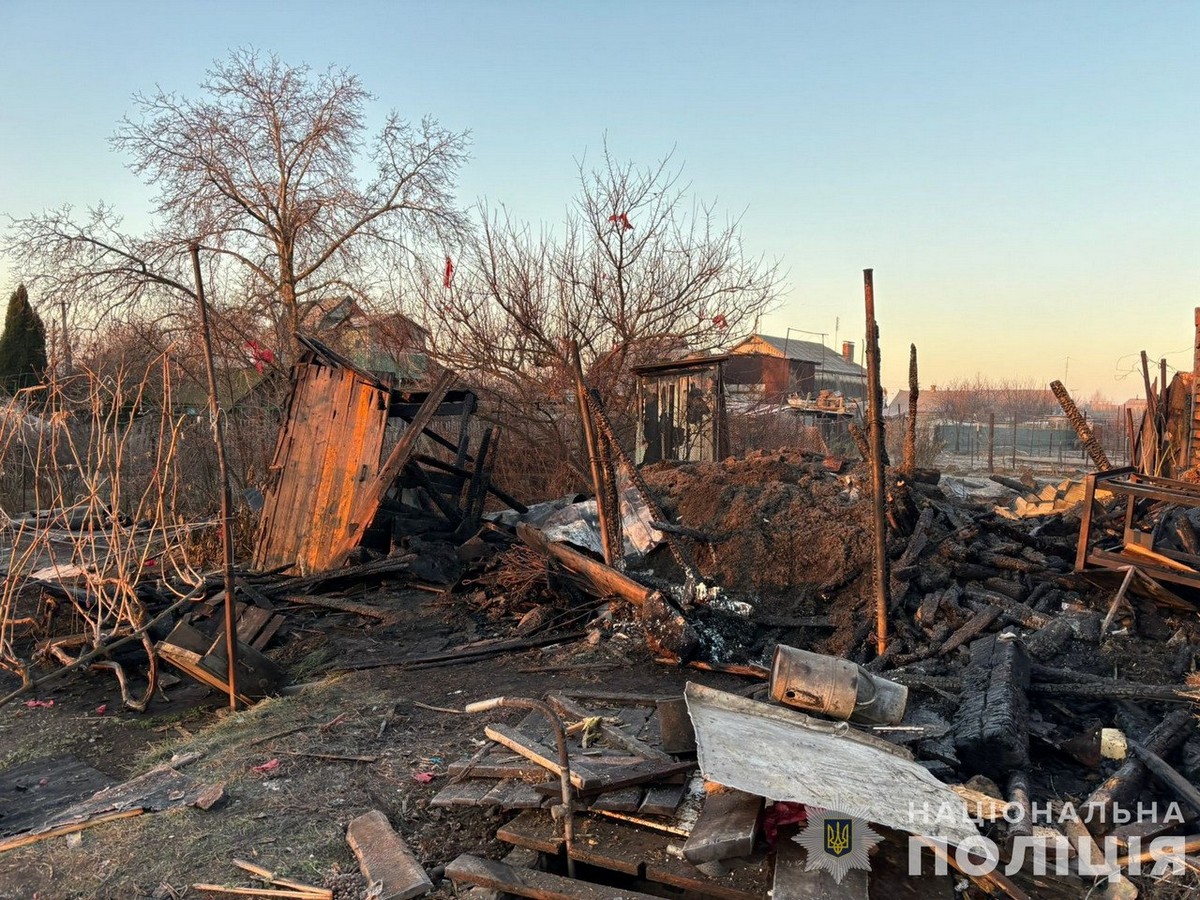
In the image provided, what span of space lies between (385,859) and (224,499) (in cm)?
291

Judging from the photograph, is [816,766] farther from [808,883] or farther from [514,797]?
[514,797]

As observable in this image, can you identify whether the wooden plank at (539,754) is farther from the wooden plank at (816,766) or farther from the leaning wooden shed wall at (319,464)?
the leaning wooden shed wall at (319,464)

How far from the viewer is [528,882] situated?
315 centimetres

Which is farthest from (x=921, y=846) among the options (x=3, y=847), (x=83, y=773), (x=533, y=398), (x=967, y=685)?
(x=533, y=398)

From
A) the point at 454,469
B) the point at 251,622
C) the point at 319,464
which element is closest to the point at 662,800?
the point at 251,622

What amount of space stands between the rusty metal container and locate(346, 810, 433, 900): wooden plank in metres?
2.06

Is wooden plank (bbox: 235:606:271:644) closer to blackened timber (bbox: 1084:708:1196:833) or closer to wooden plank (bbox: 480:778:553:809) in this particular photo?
A: wooden plank (bbox: 480:778:553:809)

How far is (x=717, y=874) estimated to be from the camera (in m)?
3.03

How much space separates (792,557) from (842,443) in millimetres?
11642

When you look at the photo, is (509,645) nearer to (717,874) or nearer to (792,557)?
(792,557)

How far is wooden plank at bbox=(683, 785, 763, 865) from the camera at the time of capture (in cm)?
307

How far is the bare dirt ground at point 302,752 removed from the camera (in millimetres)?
3412

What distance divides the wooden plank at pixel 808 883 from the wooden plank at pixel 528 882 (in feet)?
1.77

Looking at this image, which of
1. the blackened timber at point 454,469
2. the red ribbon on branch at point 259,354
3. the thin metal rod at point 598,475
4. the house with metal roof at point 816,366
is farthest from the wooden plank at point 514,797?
the house with metal roof at point 816,366
